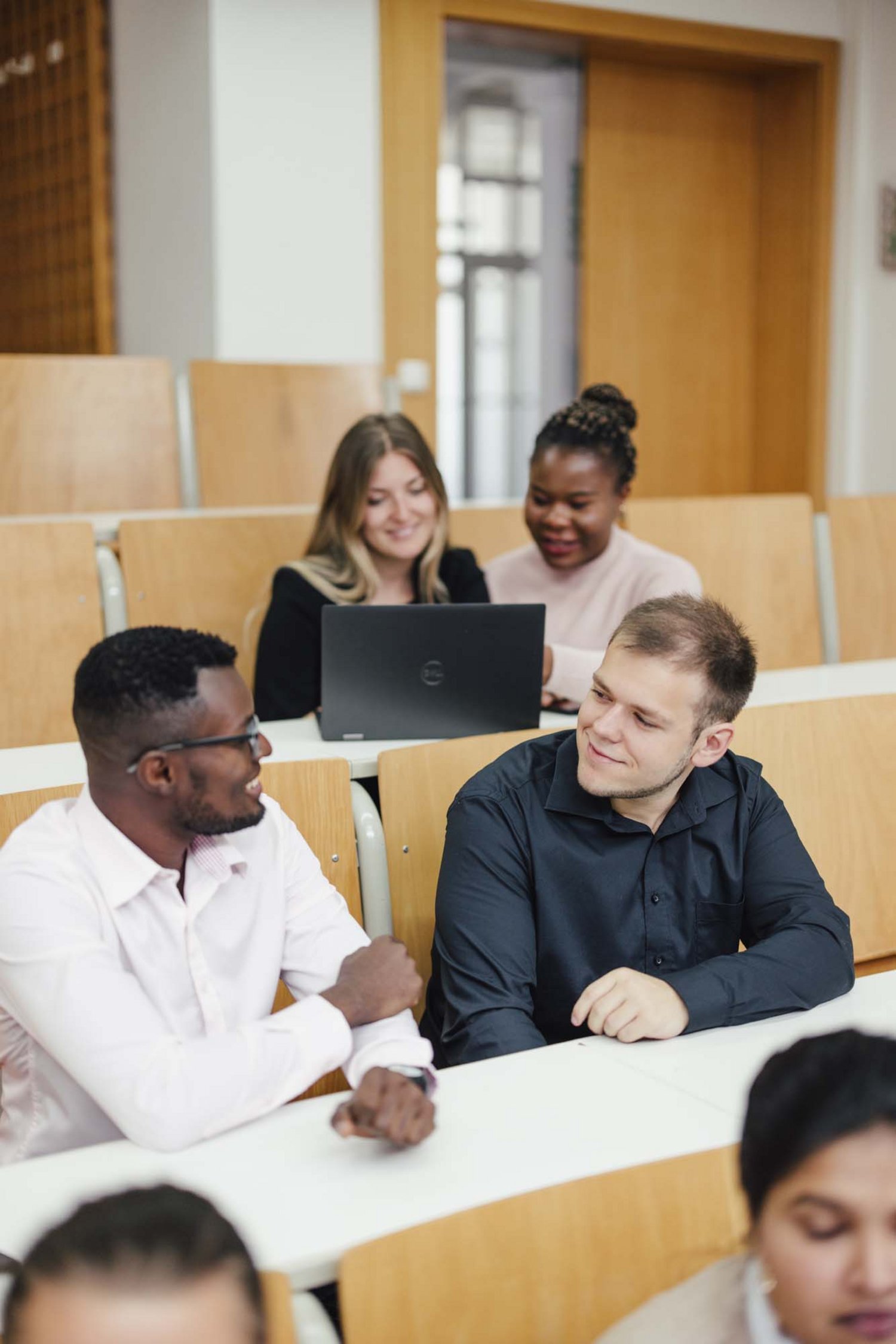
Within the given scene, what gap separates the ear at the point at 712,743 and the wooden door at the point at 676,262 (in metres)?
3.92

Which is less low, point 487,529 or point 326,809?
point 487,529

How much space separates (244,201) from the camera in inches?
181

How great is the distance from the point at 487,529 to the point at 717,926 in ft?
6.23

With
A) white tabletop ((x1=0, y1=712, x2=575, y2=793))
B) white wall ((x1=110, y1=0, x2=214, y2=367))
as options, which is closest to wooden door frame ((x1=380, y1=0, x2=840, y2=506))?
white wall ((x1=110, y1=0, x2=214, y2=367))

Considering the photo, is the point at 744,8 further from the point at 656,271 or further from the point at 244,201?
the point at 244,201

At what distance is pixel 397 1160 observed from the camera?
1.18 meters

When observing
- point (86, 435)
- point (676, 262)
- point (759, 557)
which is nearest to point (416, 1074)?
point (759, 557)

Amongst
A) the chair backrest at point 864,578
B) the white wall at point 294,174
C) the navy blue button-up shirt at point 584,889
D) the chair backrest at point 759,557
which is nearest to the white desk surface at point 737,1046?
the navy blue button-up shirt at point 584,889

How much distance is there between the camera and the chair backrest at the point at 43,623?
2699mm

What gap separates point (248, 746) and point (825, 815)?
1083 mm

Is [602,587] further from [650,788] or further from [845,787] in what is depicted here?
[650,788]

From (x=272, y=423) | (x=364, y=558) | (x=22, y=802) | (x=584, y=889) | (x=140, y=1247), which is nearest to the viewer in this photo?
(x=140, y=1247)

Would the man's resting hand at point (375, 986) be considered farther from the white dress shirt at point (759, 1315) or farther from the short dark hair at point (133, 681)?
the white dress shirt at point (759, 1315)

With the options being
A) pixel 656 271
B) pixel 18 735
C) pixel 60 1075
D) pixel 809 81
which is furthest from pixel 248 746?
pixel 809 81
